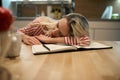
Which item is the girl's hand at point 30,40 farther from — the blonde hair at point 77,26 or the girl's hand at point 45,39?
the blonde hair at point 77,26

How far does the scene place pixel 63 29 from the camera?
136 cm

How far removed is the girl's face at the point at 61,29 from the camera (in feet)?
4.41

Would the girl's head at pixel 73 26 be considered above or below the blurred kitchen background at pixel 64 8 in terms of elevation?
below

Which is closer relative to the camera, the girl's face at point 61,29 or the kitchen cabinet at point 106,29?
the girl's face at point 61,29

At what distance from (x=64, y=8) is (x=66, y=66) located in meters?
2.91

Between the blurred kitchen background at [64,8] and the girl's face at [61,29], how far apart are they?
7.09ft

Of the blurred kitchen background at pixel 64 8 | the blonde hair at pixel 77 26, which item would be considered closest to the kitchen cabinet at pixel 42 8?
the blurred kitchen background at pixel 64 8

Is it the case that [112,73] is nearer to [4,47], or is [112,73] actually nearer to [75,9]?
[4,47]

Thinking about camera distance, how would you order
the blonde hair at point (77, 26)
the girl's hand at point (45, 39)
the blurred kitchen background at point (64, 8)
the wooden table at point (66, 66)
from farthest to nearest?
the blurred kitchen background at point (64, 8)
the girl's hand at point (45, 39)
the blonde hair at point (77, 26)
the wooden table at point (66, 66)

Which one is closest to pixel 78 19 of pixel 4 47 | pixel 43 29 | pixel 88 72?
pixel 43 29

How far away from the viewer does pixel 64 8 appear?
3.68 m

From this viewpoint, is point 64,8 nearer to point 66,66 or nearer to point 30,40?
point 30,40

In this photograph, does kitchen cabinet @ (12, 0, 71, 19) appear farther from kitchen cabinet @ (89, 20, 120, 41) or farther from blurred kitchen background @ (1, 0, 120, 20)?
kitchen cabinet @ (89, 20, 120, 41)

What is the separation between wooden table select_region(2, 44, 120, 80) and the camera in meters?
0.71
